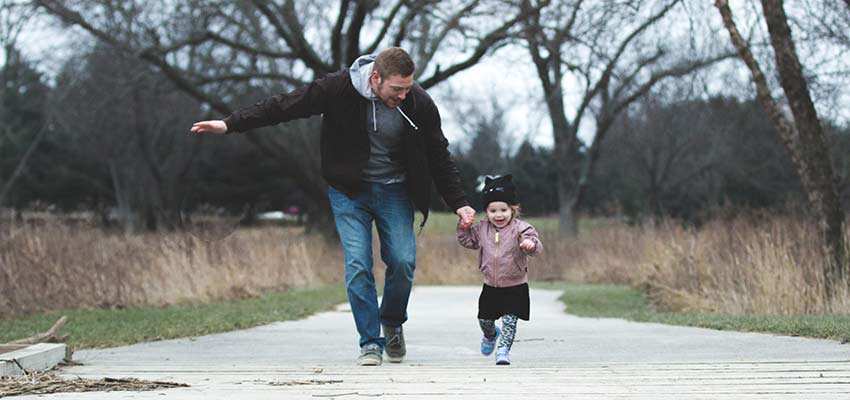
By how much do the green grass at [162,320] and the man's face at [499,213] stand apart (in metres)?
3.51

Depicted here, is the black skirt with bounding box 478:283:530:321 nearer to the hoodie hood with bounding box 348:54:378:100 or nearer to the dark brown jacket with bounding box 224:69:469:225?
the dark brown jacket with bounding box 224:69:469:225

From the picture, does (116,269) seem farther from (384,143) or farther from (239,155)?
(239,155)

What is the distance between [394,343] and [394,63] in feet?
5.55

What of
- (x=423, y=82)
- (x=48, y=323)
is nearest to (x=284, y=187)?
(x=423, y=82)

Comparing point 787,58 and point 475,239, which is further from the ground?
point 787,58

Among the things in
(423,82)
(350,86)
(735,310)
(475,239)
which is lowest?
(735,310)

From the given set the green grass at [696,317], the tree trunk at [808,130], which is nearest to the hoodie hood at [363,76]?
the green grass at [696,317]

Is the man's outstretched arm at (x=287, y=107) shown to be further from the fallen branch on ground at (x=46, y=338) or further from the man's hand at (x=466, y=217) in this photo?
the fallen branch on ground at (x=46, y=338)

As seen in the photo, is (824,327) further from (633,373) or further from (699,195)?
(699,195)

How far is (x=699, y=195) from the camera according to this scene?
4312 centimetres

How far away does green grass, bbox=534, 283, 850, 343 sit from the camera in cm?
804

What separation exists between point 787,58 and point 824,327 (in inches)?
182

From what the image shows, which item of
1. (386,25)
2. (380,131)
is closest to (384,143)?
(380,131)

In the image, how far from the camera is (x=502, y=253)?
6.61 metres
